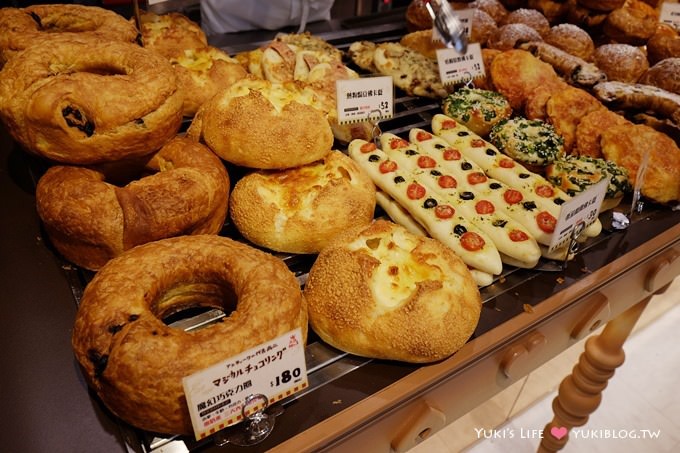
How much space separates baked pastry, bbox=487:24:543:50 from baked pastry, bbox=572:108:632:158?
33.4 inches

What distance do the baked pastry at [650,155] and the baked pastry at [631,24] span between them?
132 centimetres

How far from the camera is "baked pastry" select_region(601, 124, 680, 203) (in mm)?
2504

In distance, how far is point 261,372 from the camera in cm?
146

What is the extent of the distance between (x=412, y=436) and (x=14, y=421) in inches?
47.2

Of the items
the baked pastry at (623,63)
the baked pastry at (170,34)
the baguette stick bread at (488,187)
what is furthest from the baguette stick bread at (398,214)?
the baked pastry at (623,63)

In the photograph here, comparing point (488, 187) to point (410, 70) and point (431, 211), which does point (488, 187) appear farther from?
point (410, 70)

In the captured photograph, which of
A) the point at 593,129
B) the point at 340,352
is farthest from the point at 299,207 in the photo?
the point at 593,129

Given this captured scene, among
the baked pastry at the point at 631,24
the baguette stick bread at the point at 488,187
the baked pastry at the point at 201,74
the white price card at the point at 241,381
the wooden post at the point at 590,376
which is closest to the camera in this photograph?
the white price card at the point at 241,381

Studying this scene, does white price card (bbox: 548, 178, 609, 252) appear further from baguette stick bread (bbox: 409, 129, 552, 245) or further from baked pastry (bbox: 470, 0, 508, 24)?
baked pastry (bbox: 470, 0, 508, 24)

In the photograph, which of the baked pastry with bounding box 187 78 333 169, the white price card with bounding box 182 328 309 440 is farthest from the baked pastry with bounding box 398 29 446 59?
the white price card with bounding box 182 328 309 440

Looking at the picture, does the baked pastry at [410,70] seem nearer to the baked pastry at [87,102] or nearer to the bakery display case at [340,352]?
the bakery display case at [340,352]

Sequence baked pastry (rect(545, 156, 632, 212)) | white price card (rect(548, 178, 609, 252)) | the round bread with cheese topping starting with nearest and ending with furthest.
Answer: the round bread with cheese topping → white price card (rect(548, 178, 609, 252)) → baked pastry (rect(545, 156, 632, 212))

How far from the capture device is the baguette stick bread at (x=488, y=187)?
7.35 ft

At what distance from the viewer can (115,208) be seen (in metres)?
1.87
